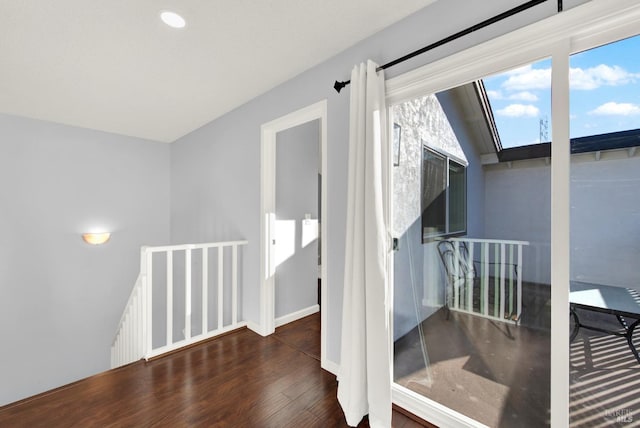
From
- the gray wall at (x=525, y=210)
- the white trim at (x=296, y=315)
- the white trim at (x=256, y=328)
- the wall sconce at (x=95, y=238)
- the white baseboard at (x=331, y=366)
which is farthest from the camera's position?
the wall sconce at (x=95, y=238)

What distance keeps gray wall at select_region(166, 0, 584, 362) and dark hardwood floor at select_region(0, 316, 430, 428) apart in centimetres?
39

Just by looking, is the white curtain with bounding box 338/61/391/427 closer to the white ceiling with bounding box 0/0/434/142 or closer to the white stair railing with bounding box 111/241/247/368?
the white ceiling with bounding box 0/0/434/142

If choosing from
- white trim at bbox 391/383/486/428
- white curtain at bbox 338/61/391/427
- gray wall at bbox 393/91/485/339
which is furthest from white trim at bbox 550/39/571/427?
white curtain at bbox 338/61/391/427

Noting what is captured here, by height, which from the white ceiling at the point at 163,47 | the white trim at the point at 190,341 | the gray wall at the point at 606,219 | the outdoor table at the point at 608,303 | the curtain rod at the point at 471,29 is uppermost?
the white ceiling at the point at 163,47

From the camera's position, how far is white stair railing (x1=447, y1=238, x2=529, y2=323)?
141 cm

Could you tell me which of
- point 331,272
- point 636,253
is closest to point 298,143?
point 331,272

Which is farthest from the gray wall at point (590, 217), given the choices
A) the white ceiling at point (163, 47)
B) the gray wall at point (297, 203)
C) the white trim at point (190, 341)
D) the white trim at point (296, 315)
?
the white trim at point (190, 341)

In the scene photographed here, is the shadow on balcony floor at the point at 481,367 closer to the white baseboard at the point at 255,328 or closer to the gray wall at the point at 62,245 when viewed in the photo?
the white baseboard at the point at 255,328

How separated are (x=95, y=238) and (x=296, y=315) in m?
2.79

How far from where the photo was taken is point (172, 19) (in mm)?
1673

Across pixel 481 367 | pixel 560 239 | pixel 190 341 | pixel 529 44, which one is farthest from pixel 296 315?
pixel 529 44

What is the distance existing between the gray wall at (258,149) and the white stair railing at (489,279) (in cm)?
78

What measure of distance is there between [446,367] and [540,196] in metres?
1.13

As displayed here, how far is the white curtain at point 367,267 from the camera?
5.24 ft
